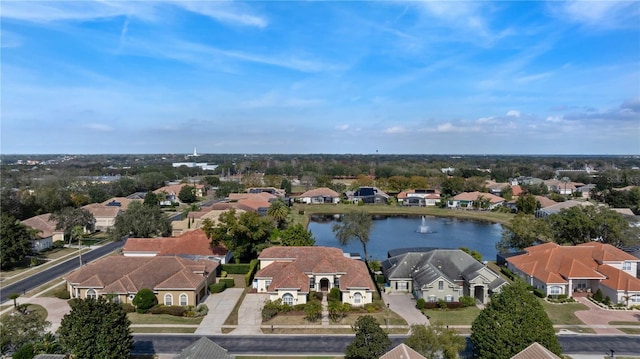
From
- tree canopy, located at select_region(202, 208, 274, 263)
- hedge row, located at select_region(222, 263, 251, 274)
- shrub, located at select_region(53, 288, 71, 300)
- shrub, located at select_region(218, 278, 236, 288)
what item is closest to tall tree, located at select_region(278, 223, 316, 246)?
tree canopy, located at select_region(202, 208, 274, 263)

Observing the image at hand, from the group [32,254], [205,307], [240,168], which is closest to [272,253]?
[205,307]

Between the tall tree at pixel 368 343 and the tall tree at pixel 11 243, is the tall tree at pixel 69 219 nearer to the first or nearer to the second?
the tall tree at pixel 11 243

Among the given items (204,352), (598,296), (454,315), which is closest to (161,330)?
(204,352)

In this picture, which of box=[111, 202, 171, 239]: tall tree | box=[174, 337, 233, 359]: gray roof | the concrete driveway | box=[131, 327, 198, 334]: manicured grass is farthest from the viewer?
box=[111, 202, 171, 239]: tall tree

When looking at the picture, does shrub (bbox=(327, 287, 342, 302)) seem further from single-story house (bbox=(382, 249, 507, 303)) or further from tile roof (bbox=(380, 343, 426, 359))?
tile roof (bbox=(380, 343, 426, 359))

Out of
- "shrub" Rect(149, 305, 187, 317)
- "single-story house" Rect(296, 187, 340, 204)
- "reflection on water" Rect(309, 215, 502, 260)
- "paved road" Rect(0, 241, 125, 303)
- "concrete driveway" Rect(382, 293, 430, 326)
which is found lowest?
"reflection on water" Rect(309, 215, 502, 260)

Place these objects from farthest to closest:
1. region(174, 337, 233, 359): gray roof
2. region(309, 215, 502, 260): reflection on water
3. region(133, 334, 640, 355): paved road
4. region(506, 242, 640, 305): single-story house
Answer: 1. region(309, 215, 502, 260): reflection on water
2. region(506, 242, 640, 305): single-story house
3. region(133, 334, 640, 355): paved road
4. region(174, 337, 233, 359): gray roof

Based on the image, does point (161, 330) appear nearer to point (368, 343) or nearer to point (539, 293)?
point (368, 343)
